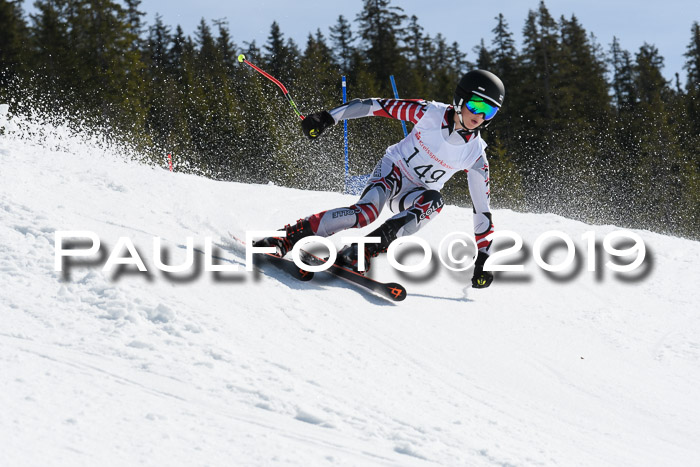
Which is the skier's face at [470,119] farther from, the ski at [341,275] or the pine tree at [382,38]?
the pine tree at [382,38]

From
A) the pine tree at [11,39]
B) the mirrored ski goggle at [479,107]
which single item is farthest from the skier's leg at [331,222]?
the pine tree at [11,39]

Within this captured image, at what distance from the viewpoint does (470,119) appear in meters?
4.71

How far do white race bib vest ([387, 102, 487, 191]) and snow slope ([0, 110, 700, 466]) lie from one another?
2.88ft

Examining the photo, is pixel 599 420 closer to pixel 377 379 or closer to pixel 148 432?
pixel 377 379

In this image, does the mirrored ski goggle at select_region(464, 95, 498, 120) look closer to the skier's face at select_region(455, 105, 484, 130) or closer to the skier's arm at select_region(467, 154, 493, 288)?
the skier's face at select_region(455, 105, 484, 130)

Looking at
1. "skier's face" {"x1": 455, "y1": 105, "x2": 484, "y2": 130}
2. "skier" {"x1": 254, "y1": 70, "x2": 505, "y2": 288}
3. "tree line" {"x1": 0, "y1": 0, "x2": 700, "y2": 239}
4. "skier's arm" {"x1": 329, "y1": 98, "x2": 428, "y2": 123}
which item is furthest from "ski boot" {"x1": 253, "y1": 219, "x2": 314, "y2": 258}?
"tree line" {"x1": 0, "y1": 0, "x2": 700, "y2": 239}

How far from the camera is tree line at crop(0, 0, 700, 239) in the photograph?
31500mm

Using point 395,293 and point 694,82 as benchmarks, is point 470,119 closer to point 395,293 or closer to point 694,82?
point 395,293

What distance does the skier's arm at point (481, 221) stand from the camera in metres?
5.09

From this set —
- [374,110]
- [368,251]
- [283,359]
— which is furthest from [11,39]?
[283,359]

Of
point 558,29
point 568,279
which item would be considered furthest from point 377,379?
point 558,29

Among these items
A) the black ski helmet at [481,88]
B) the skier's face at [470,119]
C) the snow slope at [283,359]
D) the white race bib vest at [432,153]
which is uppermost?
the black ski helmet at [481,88]

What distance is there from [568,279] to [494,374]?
8.86 feet

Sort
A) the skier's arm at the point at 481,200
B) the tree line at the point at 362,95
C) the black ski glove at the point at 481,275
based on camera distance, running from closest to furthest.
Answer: the skier's arm at the point at 481,200, the black ski glove at the point at 481,275, the tree line at the point at 362,95
